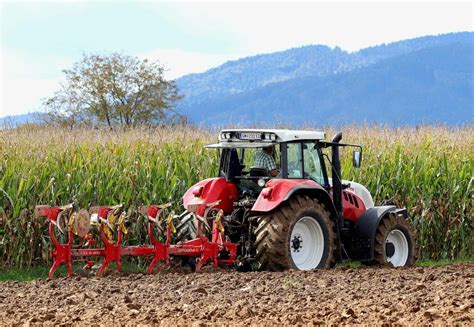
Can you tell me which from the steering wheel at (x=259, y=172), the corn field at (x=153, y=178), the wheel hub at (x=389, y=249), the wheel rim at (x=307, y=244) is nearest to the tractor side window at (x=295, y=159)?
the steering wheel at (x=259, y=172)

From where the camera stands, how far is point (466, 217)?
1608 centimetres

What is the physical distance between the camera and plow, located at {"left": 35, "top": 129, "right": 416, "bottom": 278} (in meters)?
10.8

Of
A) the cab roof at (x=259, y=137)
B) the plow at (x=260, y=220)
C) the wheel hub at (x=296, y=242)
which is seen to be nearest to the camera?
the plow at (x=260, y=220)

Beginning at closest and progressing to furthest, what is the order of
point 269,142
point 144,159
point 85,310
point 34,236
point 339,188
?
1. point 85,310
2. point 269,142
3. point 339,188
4. point 34,236
5. point 144,159

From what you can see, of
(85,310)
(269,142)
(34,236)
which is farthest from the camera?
(34,236)

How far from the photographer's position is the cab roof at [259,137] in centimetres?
1138

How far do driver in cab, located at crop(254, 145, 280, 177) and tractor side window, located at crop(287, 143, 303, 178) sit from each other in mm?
195

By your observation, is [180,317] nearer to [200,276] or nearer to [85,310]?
[85,310]

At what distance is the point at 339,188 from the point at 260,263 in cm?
176

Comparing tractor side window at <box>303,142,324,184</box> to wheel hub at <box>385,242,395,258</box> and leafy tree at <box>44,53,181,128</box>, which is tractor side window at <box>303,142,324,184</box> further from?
leafy tree at <box>44,53,181,128</box>

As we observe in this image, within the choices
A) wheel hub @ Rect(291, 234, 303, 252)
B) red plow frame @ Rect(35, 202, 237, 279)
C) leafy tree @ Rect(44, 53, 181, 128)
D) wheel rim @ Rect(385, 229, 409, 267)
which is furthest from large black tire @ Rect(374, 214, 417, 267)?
leafy tree @ Rect(44, 53, 181, 128)

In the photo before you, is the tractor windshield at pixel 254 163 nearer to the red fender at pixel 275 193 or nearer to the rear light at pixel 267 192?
the red fender at pixel 275 193

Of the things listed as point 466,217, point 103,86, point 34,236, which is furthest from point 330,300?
point 103,86

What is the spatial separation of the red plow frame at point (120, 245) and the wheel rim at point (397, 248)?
2.62 metres
